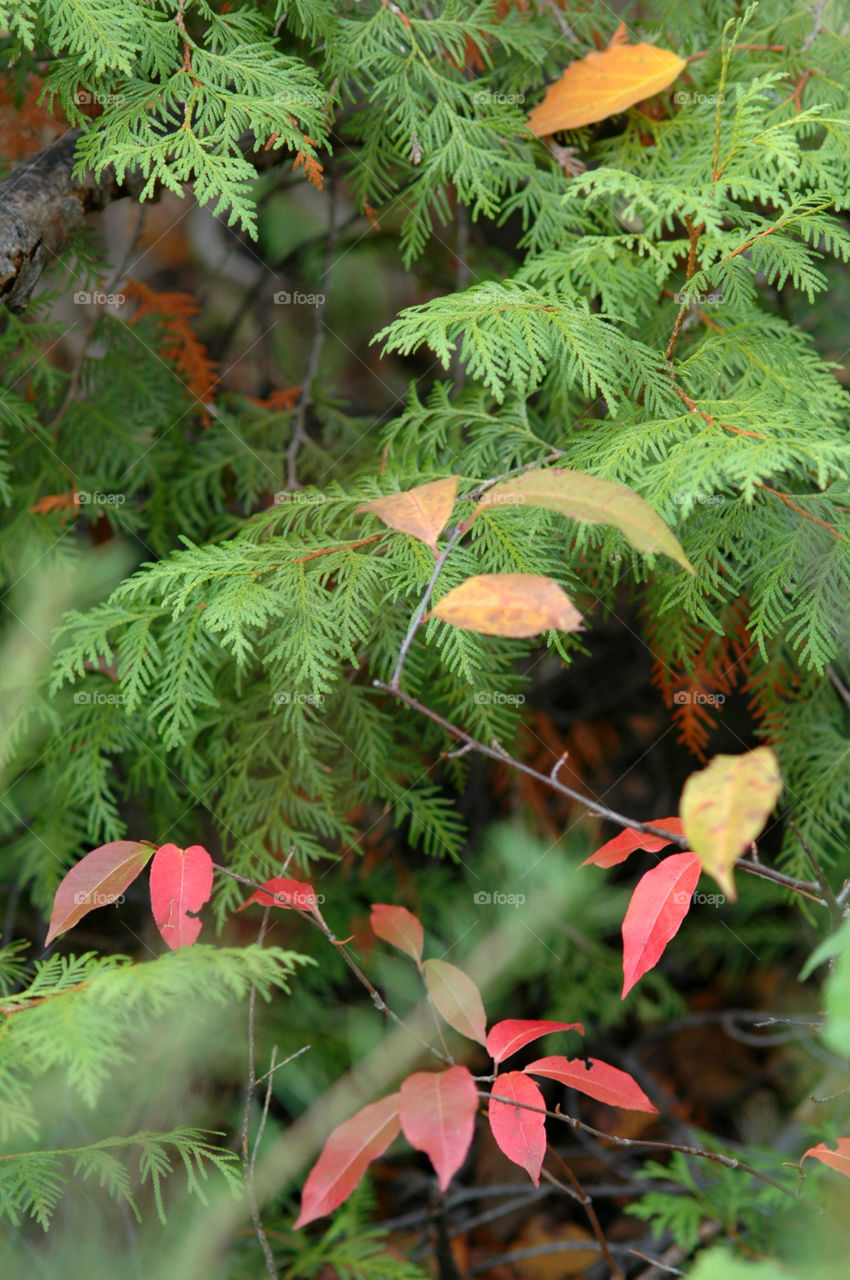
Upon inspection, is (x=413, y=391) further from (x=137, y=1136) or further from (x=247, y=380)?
(x=247, y=380)

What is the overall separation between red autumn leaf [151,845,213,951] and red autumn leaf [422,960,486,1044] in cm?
28

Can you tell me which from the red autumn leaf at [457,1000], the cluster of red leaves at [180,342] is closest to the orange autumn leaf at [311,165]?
the cluster of red leaves at [180,342]

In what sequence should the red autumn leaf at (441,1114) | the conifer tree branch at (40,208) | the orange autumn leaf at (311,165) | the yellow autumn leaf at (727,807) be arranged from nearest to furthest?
the yellow autumn leaf at (727,807), the red autumn leaf at (441,1114), the orange autumn leaf at (311,165), the conifer tree branch at (40,208)

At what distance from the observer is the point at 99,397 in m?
1.71

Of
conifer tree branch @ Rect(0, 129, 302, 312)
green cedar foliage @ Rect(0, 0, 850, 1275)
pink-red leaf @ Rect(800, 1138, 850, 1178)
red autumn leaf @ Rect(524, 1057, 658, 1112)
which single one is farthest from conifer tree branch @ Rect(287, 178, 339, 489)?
pink-red leaf @ Rect(800, 1138, 850, 1178)

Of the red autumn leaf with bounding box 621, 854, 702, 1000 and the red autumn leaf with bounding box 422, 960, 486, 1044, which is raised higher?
the red autumn leaf with bounding box 621, 854, 702, 1000

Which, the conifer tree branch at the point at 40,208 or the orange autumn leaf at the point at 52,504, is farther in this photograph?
the orange autumn leaf at the point at 52,504

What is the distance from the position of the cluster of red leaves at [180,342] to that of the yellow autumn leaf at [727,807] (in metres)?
1.27

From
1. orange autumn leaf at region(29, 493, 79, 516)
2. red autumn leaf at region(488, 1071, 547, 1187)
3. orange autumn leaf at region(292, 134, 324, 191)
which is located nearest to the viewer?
red autumn leaf at region(488, 1071, 547, 1187)

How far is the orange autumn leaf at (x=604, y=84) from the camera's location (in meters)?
1.29

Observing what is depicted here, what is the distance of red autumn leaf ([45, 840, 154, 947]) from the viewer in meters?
1.06

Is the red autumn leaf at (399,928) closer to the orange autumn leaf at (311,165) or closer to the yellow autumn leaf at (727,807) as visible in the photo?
the yellow autumn leaf at (727,807)

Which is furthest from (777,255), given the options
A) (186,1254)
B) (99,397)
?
(186,1254)

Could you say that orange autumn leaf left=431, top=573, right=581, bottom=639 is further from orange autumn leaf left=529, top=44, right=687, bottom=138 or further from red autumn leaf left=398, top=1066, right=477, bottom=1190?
orange autumn leaf left=529, top=44, right=687, bottom=138
